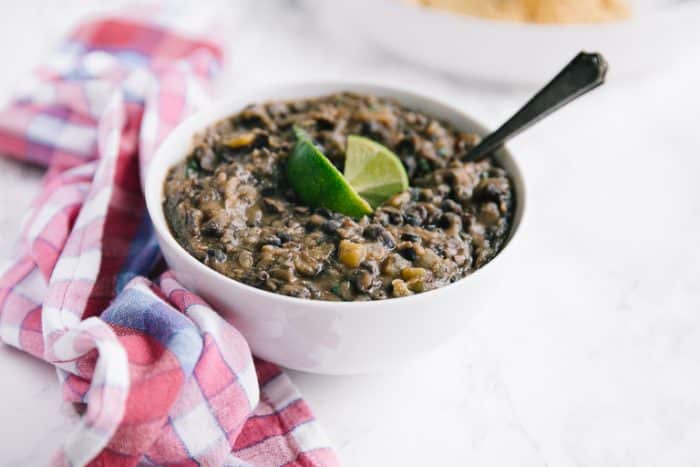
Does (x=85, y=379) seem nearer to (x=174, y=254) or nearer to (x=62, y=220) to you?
(x=174, y=254)

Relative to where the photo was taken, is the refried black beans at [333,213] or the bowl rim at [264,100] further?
the refried black beans at [333,213]

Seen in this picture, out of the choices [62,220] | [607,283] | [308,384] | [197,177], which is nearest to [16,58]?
[62,220]

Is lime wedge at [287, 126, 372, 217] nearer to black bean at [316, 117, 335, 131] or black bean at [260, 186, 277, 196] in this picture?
black bean at [260, 186, 277, 196]

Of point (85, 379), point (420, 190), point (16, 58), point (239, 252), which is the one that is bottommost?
point (16, 58)

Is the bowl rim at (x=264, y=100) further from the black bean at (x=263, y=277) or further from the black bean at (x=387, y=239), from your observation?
the black bean at (x=387, y=239)

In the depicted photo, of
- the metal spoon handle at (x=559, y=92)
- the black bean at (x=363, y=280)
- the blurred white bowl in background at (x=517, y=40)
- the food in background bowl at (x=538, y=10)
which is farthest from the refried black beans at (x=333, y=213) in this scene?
the food in background bowl at (x=538, y=10)

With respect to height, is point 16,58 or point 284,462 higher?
point 284,462

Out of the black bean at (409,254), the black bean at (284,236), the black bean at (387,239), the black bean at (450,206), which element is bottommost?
the black bean at (284,236)
